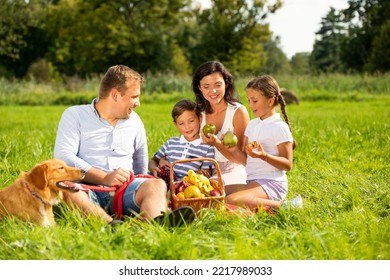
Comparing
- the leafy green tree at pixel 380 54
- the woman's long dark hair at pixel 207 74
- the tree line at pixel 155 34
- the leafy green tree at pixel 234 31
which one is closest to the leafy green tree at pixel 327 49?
the tree line at pixel 155 34

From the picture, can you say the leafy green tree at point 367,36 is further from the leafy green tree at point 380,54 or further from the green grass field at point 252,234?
the green grass field at point 252,234

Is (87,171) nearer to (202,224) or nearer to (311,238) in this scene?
(202,224)

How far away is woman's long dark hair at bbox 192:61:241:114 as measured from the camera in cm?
523

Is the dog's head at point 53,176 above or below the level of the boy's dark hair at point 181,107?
below

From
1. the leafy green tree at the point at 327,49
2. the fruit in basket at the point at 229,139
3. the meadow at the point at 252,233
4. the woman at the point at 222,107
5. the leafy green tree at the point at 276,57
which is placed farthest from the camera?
the leafy green tree at the point at 276,57

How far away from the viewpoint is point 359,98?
723 inches

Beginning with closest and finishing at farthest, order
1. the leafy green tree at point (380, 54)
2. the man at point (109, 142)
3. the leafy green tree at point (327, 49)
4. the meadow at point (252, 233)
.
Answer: the meadow at point (252, 233), the man at point (109, 142), the leafy green tree at point (380, 54), the leafy green tree at point (327, 49)

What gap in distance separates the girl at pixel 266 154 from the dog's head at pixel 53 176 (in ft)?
4.47

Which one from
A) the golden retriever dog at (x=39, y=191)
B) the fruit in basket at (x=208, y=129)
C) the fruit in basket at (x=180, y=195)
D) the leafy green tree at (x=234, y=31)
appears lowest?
the fruit in basket at (x=180, y=195)

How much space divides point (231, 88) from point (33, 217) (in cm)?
229

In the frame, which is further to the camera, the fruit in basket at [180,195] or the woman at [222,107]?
the woman at [222,107]

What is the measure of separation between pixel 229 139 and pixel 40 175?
1.70m

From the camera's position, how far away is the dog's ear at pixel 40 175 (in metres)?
3.93

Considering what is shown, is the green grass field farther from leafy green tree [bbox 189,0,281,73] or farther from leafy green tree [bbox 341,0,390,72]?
leafy green tree [bbox 189,0,281,73]
